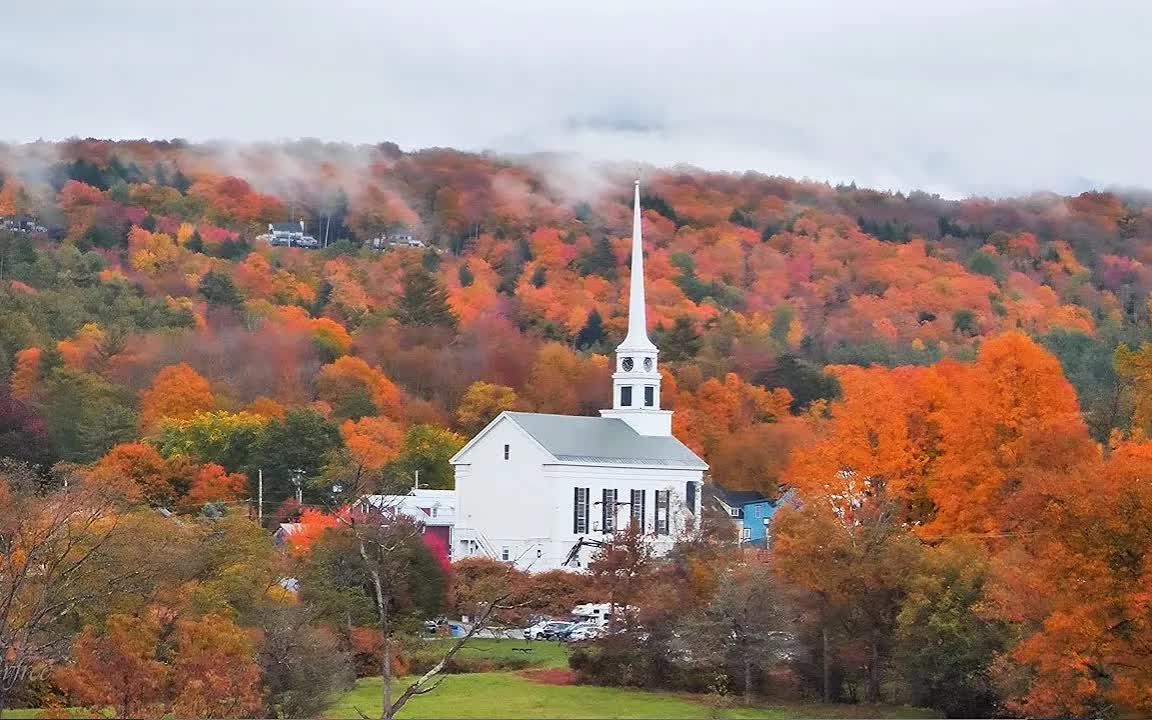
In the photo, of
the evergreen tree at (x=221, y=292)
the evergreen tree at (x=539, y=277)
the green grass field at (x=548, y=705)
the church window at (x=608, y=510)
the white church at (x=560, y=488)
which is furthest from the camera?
the evergreen tree at (x=539, y=277)

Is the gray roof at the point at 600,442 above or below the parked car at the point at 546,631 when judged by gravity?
above

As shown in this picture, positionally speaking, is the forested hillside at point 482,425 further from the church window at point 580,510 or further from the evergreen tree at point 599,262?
the evergreen tree at point 599,262

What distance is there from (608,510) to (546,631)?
17.5 metres

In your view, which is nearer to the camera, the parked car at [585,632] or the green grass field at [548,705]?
the green grass field at [548,705]

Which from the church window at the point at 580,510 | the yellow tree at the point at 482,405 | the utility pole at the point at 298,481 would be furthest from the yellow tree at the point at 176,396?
the church window at the point at 580,510

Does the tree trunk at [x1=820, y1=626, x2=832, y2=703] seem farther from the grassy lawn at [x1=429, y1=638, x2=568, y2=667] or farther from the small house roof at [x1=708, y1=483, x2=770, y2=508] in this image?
the small house roof at [x1=708, y1=483, x2=770, y2=508]

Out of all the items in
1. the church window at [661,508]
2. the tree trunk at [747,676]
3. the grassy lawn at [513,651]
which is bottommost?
the grassy lawn at [513,651]

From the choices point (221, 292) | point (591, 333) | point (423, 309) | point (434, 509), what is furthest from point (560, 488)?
point (221, 292)

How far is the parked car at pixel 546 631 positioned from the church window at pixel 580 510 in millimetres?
14903

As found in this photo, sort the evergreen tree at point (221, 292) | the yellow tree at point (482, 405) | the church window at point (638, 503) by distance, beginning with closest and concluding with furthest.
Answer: the church window at point (638, 503), the yellow tree at point (482, 405), the evergreen tree at point (221, 292)

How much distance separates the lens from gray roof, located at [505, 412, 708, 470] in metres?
87.8

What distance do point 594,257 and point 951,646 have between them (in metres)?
134

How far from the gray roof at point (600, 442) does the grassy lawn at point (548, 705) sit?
28.2 m

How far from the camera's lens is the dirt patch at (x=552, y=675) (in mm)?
59625
